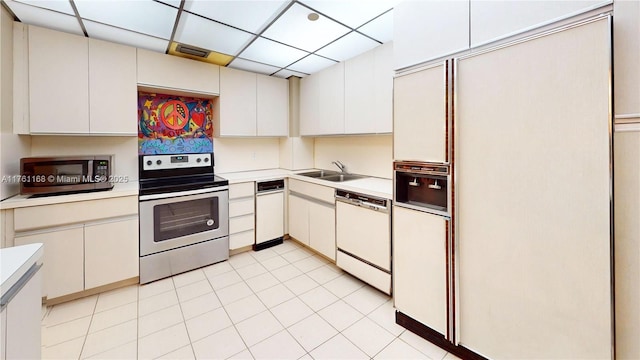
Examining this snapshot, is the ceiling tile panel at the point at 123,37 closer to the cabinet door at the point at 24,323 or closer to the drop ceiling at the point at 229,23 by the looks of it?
the drop ceiling at the point at 229,23

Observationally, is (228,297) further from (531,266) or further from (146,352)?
(531,266)

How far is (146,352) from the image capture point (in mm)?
1634

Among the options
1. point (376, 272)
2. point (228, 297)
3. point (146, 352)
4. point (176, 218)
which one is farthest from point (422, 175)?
point (176, 218)

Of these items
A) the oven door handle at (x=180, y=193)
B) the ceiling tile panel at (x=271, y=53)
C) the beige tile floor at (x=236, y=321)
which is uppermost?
the ceiling tile panel at (x=271, y=53)

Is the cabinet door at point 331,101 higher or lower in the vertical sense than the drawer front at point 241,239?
higher

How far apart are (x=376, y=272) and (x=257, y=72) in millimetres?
2933

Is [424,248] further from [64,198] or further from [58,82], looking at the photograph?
[58,82]

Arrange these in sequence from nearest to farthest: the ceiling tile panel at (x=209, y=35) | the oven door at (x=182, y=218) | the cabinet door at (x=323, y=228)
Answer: the ceiling tile panel at (x=209, y=35), the oven door at (x=182, y=218), the cabinet door at (x=323, y=228)

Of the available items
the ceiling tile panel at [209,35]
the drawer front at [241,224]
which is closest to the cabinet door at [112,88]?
the ceiling tile panel at [209,35]

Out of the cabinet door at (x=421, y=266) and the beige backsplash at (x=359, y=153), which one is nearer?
the cabinet door at (x=421, y=266)

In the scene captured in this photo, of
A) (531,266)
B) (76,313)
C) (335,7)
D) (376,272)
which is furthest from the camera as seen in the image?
(376,272)

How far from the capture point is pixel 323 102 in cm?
326

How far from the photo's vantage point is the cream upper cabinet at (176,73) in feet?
8.56

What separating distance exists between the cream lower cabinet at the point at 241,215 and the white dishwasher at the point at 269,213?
8cm
